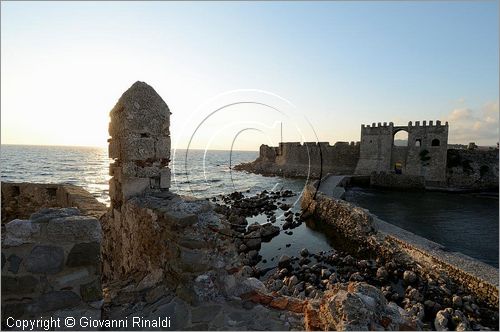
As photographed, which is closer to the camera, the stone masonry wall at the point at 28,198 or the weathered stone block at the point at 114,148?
the weathered stone block at the point at 114,148

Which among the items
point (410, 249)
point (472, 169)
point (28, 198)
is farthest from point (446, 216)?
point (28, 198)

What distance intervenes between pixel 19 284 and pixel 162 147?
10.9 ft

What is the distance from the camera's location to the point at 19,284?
2.92 m

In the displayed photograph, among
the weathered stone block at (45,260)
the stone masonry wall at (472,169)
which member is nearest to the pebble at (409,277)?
the weathered stone block at (45,260)

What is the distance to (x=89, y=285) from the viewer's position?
320 centimetres

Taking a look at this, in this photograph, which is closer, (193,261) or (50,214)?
(50,214)

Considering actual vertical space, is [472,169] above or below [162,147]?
below

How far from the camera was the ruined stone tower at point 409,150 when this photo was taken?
33812 millimetres

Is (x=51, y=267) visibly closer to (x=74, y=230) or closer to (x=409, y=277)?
(x=74, y=230)

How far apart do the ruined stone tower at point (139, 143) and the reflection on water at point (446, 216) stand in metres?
13.0

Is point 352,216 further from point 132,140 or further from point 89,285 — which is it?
point 89,285

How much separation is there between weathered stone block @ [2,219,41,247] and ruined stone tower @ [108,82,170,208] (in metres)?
2.51

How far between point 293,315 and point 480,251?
13192 millimetres

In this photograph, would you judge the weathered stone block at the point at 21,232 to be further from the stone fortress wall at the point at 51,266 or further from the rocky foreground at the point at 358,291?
the rocky foreground at the point at 358,291
